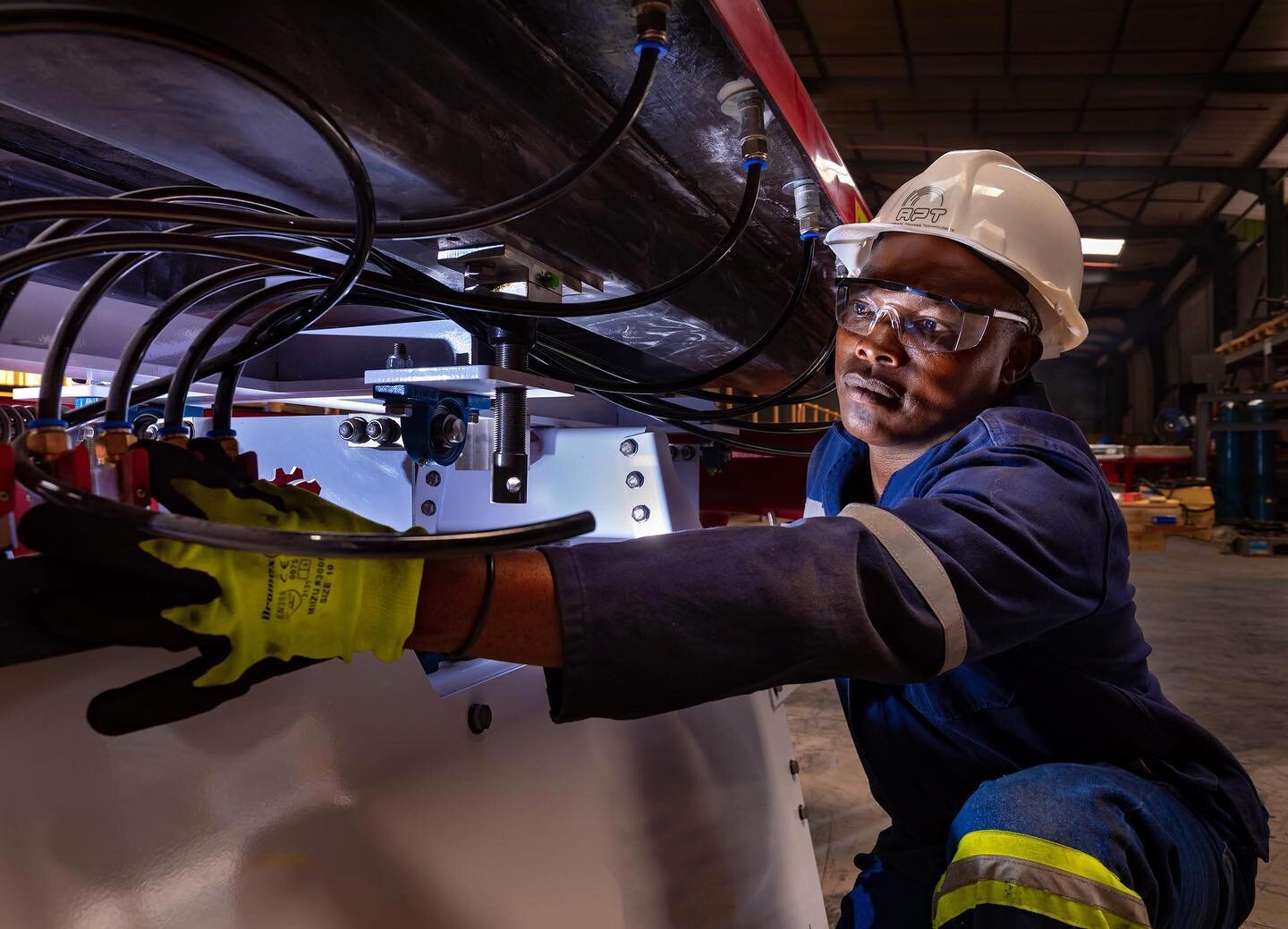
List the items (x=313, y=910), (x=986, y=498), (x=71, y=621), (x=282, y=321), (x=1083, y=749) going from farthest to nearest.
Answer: (x=1083, y=749)
(x=282, y=321)
(x=986, y=498)
(x=313, y=910)
(x=71, y=621)

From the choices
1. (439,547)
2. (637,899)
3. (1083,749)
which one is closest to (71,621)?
(439,547)

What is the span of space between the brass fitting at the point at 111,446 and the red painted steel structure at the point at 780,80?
57 centimetres

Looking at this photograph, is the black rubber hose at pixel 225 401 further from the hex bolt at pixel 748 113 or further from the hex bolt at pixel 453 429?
the hex bolt at pixel 748 113

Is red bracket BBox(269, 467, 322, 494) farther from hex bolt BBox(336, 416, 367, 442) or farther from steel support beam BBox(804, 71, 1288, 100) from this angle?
steel support beam BBox(804, 71, 1288, 100)

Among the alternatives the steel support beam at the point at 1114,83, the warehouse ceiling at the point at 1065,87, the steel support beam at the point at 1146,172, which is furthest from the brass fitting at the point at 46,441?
the steel support beam at the point at 1146,172

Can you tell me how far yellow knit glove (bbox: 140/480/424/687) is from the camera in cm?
54

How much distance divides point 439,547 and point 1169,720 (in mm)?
1066

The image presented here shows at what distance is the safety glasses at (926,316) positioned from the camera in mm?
1221

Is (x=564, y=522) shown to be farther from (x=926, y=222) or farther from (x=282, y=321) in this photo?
(x=926, y=222)

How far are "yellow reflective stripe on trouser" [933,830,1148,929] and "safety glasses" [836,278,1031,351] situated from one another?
0.63 metres

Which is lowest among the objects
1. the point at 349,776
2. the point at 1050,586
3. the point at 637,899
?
the point at 637,899

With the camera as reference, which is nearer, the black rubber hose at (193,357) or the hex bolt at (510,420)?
the black rubber hose at (193,357)

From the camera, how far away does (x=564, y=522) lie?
1.76ft

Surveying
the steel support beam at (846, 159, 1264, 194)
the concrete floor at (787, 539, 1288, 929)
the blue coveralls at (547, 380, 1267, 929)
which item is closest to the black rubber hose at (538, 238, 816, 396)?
the blue coveralls at (547, 380, 1267, 929)
